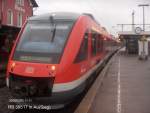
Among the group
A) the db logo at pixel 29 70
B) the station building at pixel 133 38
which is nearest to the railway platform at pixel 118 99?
the db logo at pixel 29 70

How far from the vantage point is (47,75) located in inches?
386

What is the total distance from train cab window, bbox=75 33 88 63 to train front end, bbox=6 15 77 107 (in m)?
0.57

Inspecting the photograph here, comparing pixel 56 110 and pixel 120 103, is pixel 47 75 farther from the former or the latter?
pixel 120 103

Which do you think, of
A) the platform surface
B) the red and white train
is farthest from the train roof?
the platform surface

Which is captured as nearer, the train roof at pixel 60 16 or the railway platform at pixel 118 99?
the railway platform at pixel 118 99

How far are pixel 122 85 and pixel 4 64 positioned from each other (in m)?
5.13

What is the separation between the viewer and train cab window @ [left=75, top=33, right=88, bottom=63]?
35.8ft

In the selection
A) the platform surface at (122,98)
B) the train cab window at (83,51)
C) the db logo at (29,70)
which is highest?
the train cab window at (83,51)

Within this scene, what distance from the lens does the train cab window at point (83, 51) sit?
1092 cm

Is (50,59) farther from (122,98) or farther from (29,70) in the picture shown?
(122,98)

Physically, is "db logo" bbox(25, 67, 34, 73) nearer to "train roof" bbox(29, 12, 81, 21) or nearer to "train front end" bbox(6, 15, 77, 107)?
"train front end" bbox(6, 15, 77, 107)

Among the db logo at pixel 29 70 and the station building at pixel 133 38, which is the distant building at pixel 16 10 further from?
the db logo at pixel 29 70

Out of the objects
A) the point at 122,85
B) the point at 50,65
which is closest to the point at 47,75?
the point at 50,65

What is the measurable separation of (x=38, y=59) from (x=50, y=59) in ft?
1.07
